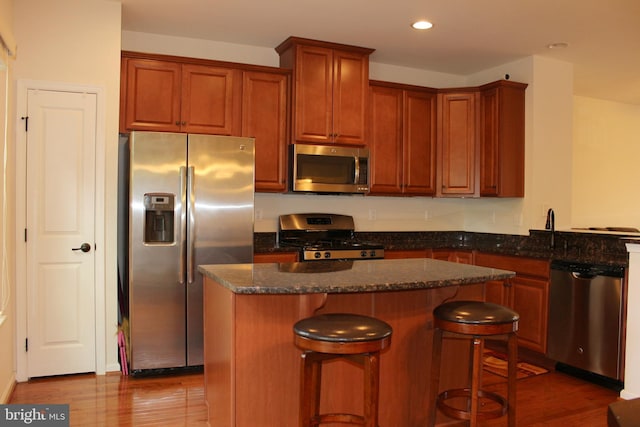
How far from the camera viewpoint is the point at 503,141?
4.69 metres

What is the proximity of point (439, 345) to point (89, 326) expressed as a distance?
8.22 feet

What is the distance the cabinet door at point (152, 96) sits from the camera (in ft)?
12.7

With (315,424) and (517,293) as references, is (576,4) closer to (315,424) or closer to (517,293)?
(517,293)

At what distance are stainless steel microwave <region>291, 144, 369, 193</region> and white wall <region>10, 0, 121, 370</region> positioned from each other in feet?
4.81

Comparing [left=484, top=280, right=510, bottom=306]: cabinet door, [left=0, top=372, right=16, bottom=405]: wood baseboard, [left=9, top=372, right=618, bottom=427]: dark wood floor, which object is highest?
[left=484, top=280, right=510, bottom=306]: cabinet door

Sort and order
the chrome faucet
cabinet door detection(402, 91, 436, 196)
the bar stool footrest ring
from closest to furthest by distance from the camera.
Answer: the bar stool footrest ring < the chrome faucet < cabinet door detection(402, 91, 436, 196)

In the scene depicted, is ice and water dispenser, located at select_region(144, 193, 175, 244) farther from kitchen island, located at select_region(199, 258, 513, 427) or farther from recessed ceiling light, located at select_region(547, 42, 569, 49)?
recessed ceiling light, located at select_region(547, 42, 569, 49)

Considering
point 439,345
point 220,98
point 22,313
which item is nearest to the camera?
point 439,345

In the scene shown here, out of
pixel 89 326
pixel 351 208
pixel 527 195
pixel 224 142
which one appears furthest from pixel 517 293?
pixel 89 326

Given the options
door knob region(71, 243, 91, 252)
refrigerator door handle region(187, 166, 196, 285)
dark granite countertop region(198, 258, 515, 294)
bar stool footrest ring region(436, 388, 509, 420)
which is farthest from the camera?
refrigerator door handle region(187, 166, 196, 285)

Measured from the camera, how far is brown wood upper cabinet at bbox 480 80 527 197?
4.69 m

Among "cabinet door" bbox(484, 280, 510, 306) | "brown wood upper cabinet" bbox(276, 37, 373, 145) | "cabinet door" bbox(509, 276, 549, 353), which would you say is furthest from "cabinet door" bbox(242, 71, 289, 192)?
"cabinet door" bbox(509, 276, 549, 353)

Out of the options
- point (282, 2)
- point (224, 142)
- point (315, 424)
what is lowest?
point (315, 424)

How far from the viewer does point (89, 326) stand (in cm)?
359
